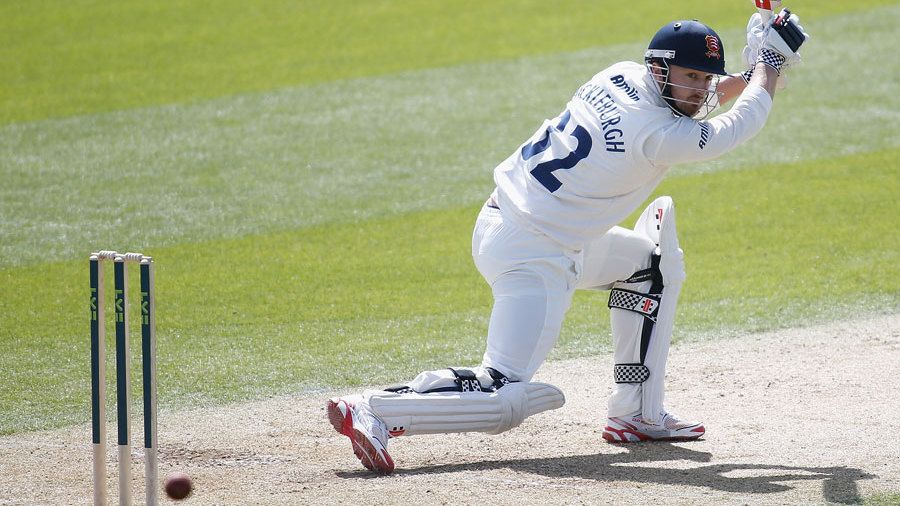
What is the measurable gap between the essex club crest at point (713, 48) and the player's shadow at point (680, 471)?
1.62m

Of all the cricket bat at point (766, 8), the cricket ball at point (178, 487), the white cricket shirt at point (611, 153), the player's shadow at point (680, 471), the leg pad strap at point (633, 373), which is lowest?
the player's shadow at point (680, 471)

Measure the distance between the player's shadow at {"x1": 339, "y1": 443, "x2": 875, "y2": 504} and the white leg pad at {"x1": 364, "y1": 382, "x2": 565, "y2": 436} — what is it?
0.67 feet

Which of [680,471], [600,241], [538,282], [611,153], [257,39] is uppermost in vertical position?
[257,39]

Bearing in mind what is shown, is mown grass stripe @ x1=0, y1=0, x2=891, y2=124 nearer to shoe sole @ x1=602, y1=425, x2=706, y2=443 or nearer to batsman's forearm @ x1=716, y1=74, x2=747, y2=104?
batsman's forearm @ x1=716, y1=74, x2=747, y2=104

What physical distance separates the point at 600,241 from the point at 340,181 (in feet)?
17.4

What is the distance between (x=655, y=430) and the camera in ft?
17.5

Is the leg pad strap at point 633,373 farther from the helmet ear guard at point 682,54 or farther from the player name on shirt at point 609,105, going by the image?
the helmet ear guard at point 682,54

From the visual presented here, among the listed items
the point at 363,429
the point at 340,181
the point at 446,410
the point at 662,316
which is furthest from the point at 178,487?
the point at 340,181

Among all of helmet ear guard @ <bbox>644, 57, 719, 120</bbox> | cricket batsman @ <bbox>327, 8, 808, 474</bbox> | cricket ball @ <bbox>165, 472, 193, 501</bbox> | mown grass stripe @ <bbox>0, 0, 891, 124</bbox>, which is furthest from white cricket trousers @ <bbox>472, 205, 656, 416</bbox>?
mown grass stripe @ <bbox>0, 0, 891, 124</bbox>

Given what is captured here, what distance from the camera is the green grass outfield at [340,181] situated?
7.11 metres

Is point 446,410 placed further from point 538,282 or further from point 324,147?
point 324,147

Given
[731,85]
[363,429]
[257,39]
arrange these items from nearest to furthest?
1. [363,429]
2. [731,85]
3. [257,39]

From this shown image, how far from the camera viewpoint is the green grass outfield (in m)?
7.11

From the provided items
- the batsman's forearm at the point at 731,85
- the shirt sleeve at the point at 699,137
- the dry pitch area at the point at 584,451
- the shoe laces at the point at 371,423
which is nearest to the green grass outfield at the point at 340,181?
the dry pitch area at the point at 584,451
